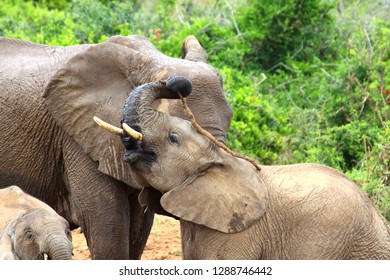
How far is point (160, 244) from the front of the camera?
10.3 metres

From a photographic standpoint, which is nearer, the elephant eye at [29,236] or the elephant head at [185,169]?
the elephant eye at [29,236]

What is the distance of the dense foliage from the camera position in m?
11.3

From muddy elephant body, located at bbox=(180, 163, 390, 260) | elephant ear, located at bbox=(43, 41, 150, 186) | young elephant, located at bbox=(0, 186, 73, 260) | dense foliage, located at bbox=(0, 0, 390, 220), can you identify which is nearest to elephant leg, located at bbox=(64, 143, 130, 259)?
elephant ear, located at bbox=(43, 41, 150, 186)

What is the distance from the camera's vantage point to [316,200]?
7.35m

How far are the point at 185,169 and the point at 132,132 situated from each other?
401mm

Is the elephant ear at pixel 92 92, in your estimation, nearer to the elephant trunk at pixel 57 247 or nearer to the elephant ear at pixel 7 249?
the elephant ear at pixel 7 249

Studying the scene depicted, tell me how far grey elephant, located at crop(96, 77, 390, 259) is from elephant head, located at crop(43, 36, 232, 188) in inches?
23.4

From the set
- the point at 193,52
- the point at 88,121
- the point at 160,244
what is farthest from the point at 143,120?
the point at 160,244

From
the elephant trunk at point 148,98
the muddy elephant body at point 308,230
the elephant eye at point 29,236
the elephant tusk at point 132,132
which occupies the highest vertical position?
the elephant trunk at point 148,98

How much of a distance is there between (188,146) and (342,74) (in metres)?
5.03

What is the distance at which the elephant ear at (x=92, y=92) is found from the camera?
26.8 feet

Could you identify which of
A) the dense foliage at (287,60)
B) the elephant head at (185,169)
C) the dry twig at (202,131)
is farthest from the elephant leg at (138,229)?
the dense foliage at (287,60)

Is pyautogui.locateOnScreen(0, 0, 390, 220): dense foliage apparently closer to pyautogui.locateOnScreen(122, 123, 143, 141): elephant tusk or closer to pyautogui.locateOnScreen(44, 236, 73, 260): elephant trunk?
pyautogui.locateOnScreen(122, 123, 143, 141): elephant tusk
